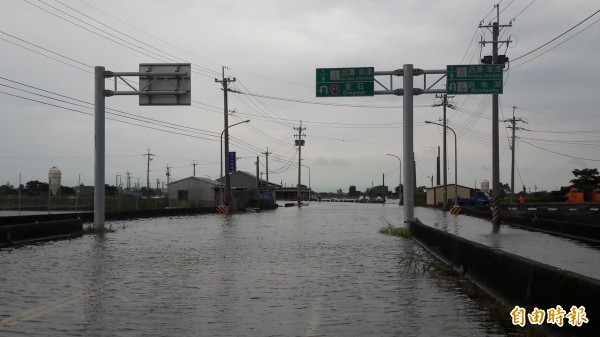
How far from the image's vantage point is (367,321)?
9258mm

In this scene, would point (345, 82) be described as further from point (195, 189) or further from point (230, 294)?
point (195, 189)

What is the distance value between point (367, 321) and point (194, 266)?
7.86 metres

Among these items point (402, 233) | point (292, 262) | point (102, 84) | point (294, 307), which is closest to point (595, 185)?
point (402, 233)

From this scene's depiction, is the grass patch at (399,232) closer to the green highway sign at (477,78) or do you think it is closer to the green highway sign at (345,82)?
the green highway sign at (345,82)

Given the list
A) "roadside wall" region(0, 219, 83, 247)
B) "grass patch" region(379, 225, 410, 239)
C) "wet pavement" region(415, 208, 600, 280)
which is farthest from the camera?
"grass patch" region(379, 225, 410, 239)

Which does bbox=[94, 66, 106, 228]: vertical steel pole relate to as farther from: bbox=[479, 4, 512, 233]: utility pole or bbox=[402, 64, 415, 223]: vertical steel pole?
bbox=[479, 4, 512, 233]: utility pole

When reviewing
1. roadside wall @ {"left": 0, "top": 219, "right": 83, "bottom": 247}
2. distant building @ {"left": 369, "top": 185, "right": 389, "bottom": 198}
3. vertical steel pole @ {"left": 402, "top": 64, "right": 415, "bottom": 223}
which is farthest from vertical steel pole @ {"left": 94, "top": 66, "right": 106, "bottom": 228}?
distant building @ {"left": 369, "top": 185, "right": 389, "bottom": 198}

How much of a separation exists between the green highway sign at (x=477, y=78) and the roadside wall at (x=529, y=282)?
17.4 metres

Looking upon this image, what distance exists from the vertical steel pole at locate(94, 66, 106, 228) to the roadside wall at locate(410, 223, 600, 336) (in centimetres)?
2025

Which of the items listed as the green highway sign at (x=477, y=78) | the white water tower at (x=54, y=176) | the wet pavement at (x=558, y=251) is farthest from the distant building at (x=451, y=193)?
the wet pavement at (x=558, y=251)

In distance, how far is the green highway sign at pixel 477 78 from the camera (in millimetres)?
31438

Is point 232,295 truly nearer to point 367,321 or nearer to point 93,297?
point 93,297

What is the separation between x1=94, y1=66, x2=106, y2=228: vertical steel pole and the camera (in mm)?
30969

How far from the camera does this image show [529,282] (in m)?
9.02
